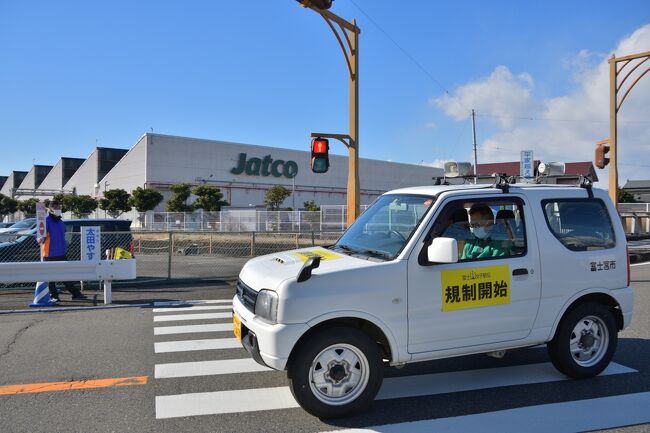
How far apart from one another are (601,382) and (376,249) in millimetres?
2651

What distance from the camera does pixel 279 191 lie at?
2489 inches

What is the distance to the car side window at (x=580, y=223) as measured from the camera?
4816 millimetres

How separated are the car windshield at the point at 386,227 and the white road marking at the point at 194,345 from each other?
7.53ft

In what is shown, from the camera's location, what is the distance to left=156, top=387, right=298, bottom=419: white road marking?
4.18 meters

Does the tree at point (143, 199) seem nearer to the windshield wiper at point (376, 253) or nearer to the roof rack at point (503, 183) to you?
the windshield wiper at point (376, 253)

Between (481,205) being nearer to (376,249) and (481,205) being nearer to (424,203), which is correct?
(424,203)

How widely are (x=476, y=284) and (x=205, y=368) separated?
305 cm

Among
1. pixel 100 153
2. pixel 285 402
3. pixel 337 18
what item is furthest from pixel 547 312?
pixel 100 153

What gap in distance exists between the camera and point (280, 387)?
15.6ft

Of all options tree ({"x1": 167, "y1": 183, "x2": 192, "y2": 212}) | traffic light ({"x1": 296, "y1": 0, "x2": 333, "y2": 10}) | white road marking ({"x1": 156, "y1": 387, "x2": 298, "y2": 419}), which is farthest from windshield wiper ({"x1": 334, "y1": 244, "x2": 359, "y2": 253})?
tree ({"x1": 167, "y1": 183, "x2": 192, "y2": 212})

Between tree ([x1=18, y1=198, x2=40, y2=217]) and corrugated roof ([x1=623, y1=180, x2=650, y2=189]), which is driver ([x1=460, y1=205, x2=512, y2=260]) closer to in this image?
tree ([x1=18, y1=198, x2=40, y2=217])

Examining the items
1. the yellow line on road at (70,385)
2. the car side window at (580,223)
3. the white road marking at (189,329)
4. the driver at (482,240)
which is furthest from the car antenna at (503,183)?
the white road marking at (189,329)

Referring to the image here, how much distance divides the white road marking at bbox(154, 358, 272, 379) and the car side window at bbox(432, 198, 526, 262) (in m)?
2.51

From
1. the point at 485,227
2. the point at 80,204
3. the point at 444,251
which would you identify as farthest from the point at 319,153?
the point at 80,204
